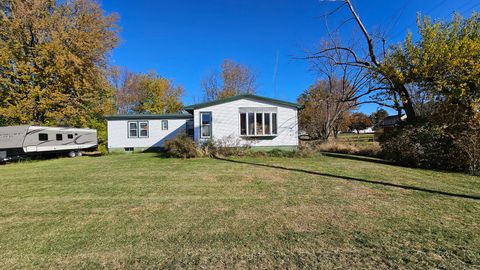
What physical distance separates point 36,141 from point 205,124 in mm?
10245

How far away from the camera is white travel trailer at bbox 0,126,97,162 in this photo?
42.1 ft

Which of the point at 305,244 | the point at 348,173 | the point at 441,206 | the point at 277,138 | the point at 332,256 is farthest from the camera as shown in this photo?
the point at 277,138

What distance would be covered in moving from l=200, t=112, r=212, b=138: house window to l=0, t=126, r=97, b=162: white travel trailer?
32.5 ft

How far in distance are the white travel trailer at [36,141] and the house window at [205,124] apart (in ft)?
32.5

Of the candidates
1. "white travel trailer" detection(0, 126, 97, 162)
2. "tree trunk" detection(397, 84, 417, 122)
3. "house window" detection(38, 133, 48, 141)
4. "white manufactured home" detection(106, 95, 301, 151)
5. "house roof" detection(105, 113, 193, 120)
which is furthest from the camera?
"house roof" detection(105, 113, 193, 120)

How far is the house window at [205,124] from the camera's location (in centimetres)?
1487

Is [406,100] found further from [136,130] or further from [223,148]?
[136,130]

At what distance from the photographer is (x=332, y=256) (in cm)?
268

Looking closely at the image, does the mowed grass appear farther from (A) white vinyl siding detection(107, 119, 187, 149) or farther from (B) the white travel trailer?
(A) white vinyl siding detection(107, 119, 187, 149)

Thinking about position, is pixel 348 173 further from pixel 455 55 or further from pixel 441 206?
pixel 455 55

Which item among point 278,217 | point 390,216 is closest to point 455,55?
point 390,216

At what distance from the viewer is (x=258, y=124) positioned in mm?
14945

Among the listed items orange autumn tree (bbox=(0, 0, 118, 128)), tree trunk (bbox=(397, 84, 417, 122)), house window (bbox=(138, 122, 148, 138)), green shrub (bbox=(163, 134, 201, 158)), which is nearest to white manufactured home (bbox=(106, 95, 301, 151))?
green shrub (bbox=(163, 134, 201, 158))

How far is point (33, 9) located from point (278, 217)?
23553 mm
